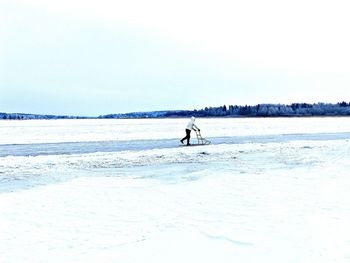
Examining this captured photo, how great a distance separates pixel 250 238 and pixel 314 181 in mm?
5022

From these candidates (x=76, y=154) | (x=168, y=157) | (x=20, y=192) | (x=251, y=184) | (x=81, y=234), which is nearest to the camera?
(x=81, y=234)

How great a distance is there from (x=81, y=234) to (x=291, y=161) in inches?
392

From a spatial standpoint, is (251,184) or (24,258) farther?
(251,184)

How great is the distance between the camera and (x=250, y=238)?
5723 mm

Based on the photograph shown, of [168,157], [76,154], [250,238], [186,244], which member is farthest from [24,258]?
[76,154]

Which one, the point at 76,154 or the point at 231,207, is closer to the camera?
the point at 231,207

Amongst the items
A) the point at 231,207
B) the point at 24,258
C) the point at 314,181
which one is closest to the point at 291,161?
the point at 314,181

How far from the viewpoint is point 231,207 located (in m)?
7.59

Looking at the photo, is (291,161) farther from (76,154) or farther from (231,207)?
(76,154)

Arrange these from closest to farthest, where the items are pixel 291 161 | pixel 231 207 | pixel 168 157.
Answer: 1. pixel 231 207
2. pixel 291 161
3. pixel 168 157

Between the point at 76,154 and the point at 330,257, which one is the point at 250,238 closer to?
the point at 330,257

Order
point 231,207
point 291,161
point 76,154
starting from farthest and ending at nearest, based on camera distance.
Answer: point 76,154 → point 291,161 → point 231,207

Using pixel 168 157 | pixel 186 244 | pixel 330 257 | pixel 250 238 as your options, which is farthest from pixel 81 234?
pixel 168 157

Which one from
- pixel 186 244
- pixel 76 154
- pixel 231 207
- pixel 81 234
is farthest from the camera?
pixel 76 154
